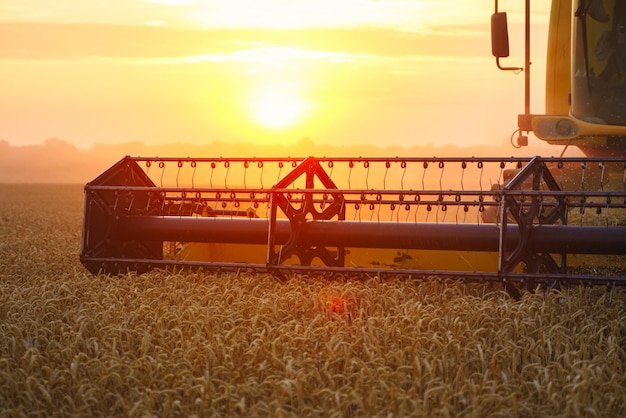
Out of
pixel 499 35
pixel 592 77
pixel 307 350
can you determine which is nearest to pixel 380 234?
pixel 307 350

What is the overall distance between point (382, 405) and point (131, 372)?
1.15m

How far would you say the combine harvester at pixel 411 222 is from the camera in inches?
280

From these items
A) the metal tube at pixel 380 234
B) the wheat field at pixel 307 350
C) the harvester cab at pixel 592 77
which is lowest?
the wheat field at pixel 307 350

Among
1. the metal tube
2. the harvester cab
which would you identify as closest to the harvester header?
the metal tube

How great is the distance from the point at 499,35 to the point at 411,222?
3.07 metres

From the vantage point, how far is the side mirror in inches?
384

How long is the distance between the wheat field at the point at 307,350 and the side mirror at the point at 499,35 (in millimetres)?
3487

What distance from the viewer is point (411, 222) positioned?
7.54m

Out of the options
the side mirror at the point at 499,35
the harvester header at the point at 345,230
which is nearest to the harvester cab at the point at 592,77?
the side mirror at the point at 499,35

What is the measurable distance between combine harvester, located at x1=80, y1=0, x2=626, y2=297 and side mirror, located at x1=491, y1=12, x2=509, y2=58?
0.04ft

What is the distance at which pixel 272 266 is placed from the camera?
737 centimetres

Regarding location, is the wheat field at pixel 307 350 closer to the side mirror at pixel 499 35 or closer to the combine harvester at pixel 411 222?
the combine harvester at pixel 411 222

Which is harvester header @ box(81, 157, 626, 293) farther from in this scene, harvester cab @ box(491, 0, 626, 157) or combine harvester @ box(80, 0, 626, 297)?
harvester cab @ box(491, 0, 626, 157)

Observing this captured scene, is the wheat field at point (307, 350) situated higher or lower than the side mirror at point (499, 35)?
lower
